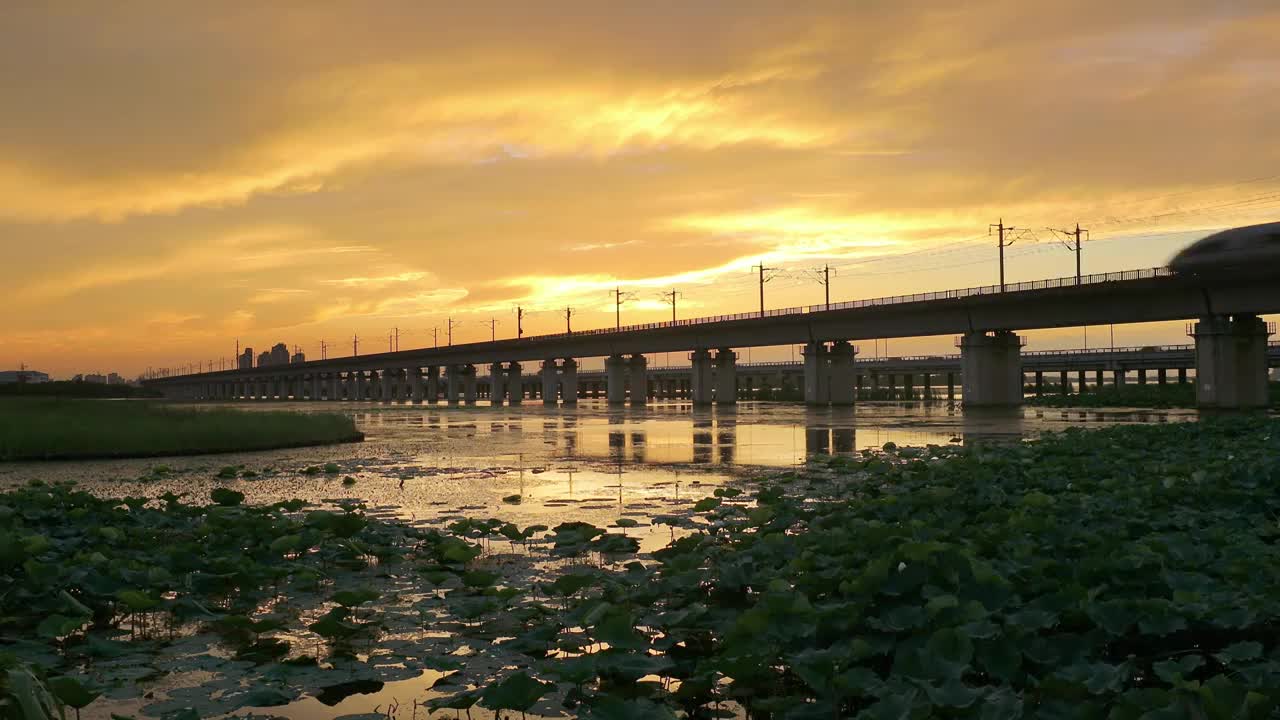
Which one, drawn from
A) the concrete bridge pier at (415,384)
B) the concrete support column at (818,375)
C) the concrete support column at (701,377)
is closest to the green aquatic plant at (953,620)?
the concrete support column at (818,375)

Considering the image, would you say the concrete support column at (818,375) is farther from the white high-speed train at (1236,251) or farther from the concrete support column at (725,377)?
the white high-speed train at (1236,251)

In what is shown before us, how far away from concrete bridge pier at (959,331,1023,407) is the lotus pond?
5855cm

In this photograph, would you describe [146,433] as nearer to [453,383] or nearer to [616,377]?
[616,377]

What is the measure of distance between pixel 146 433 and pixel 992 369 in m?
57.3

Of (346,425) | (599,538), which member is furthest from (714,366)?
(599,538)

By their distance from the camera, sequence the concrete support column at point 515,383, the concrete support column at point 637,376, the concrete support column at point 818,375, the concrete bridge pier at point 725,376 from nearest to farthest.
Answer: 1. the concrete support column at point 818,375
2. the concrete bridge pier at point 725,376
3. the concrete support column at point 637,376
4. the concrete support column at point 515,383

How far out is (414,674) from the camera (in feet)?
19.8

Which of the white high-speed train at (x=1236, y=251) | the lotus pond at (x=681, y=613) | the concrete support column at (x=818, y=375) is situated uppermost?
the white high-speed train at (x=1236, y=251)

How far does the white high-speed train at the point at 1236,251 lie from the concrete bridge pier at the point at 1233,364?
3.40m

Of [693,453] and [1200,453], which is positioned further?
[693,453]

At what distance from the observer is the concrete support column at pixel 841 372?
8119cm

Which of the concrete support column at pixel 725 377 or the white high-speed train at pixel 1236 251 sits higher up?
the white high-speed train at pixel 1236 251

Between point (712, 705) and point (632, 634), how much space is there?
63cm

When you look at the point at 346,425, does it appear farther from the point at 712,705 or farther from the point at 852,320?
the point at 852,320
